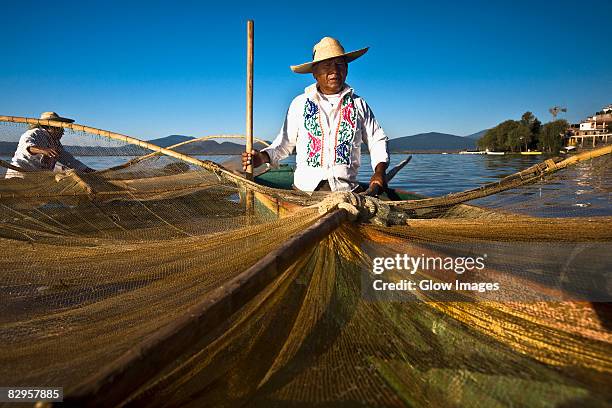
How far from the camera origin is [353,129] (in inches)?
150

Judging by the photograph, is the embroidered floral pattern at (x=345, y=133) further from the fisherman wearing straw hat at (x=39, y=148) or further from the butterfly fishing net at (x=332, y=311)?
the fisherman wearing straw hat at (x=39, y=148)

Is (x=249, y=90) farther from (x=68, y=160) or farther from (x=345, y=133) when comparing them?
(x=68, y=160)

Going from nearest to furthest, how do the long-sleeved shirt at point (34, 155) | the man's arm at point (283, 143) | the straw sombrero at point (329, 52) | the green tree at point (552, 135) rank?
the straw sombrero at point (329, 52) → the man's arm at point (283, 143) → the long-sleeved shirt at point (34, 155) → the green tree at point (552, 135)

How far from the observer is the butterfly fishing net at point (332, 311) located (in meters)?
1.30

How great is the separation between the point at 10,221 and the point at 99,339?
2.98 meters

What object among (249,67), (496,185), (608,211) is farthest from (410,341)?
(249,67)

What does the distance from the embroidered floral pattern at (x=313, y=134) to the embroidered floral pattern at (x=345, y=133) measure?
0.59ft

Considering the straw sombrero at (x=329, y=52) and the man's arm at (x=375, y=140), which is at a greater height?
the straw sombrero at (x=329, y=52)

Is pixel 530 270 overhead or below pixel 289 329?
overhead

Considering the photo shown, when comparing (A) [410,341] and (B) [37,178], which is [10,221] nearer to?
(B) [37,178]

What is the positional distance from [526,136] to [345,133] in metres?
75.9

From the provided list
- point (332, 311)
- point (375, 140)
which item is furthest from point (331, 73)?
point (332, 311)

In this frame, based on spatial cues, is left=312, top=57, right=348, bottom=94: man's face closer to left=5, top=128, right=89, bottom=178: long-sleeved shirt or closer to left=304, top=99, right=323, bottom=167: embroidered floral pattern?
left=304, top=99, right=323, bottom=167: embroidered floral pattern

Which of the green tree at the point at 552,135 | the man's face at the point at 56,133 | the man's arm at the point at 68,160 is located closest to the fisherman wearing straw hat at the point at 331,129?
the man's face at the point at 56,133
